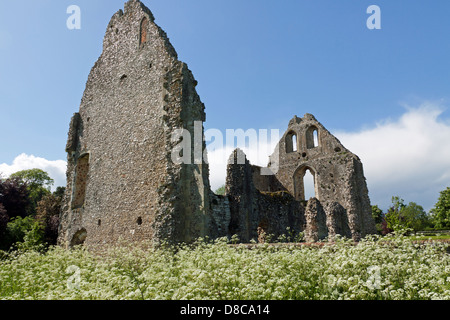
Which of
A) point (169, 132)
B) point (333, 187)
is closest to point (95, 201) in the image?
point (169, 132)

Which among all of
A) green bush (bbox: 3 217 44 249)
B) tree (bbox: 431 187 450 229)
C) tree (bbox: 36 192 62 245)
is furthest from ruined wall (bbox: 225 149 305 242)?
tree (bbox: 431 187 450 229)

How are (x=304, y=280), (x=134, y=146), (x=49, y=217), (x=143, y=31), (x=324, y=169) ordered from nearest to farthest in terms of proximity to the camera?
1. (x=304, y=280)
2. (x=134, y=146)
3. (x=143, y=31)
4. (x=49, y=217)
5. (x=324, y=169)

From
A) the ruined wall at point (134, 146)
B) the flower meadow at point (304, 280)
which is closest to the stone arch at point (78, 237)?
the ruined wall at point (134, 146)

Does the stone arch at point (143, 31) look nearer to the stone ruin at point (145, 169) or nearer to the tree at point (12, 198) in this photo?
the stone ruin at point (145, 169)

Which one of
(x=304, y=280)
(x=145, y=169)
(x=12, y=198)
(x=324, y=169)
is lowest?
(x=304, y=280)

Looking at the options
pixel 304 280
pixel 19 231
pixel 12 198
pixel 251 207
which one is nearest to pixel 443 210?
pixel 251 207

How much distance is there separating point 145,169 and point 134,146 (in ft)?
3.57

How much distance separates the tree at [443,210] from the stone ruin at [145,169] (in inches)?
1038

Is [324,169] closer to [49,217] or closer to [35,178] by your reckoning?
[49,217]

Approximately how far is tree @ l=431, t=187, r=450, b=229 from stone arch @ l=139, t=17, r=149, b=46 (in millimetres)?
35751

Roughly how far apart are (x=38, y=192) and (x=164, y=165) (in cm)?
3372

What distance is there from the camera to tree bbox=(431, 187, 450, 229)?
3431 centimetres

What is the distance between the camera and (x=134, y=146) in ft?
33.9
